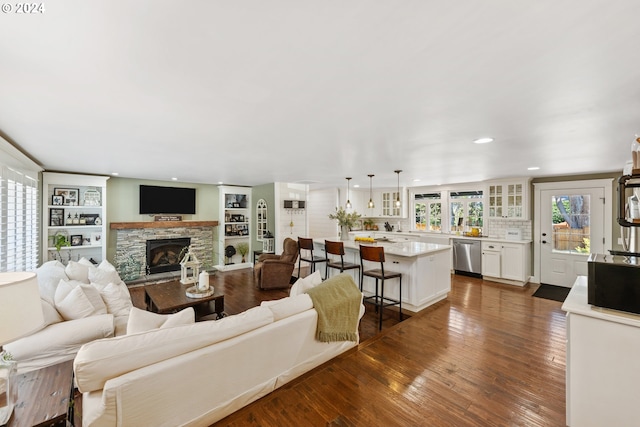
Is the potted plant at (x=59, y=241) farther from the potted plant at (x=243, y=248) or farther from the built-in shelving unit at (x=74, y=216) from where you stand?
the potted plant at (x=243, y=248)

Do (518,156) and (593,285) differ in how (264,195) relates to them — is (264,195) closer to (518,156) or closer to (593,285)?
(518,156)

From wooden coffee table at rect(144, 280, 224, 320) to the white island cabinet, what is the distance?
11.9 ft

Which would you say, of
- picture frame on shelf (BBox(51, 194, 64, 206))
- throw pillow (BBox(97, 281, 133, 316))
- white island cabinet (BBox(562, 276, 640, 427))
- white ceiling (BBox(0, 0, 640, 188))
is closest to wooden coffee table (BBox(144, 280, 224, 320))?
throw pillow (BBox(97, 281, 133, 316))

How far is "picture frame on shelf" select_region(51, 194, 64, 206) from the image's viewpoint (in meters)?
5.21

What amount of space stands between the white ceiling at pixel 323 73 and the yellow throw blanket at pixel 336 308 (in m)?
1.57

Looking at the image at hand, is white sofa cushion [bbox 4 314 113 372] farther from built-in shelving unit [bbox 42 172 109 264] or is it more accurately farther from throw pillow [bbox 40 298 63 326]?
built-in shelving unit [bbox 42 172 109 264]

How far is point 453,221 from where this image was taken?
7.20 m

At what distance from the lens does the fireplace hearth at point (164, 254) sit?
6336mm

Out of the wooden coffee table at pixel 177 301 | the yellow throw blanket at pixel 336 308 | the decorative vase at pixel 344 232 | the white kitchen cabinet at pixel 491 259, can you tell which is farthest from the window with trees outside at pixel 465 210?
the wooden coffee table at pixel 177 301

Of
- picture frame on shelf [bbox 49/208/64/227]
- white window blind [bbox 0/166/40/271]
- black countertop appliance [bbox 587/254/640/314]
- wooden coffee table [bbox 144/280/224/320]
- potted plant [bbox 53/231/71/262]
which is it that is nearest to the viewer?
black countertop appliance [bbox 587/254/640/314]

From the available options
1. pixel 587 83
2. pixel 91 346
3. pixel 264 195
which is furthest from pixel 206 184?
pixel 587 83

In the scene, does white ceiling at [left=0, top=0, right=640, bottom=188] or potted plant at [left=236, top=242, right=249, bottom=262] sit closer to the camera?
white ceiling at [left=0, top=0, right=640, bottom=188]

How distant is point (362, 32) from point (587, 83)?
57.7 inches

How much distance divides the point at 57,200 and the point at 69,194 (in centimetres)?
24
